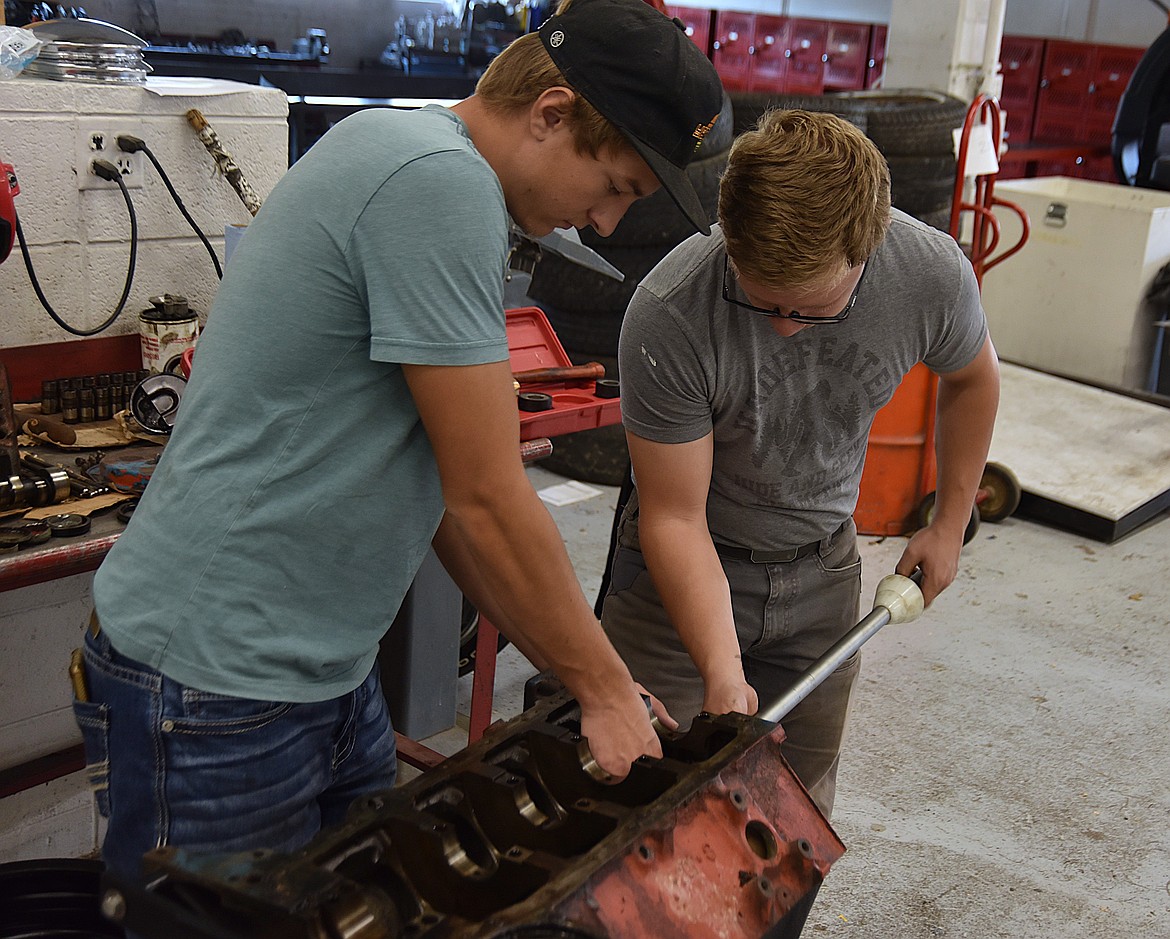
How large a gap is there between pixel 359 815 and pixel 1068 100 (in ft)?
22.1

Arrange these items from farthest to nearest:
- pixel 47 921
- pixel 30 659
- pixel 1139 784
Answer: pixel 1139 784, pixel 30 659, pixel 47 921

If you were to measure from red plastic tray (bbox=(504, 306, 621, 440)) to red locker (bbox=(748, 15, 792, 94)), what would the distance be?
4885mm

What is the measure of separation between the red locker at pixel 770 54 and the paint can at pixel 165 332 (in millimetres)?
5342

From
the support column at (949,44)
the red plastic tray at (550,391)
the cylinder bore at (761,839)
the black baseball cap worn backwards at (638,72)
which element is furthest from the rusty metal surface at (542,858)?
the support column at (949,44)

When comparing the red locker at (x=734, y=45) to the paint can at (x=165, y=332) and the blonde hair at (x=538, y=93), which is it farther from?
the blonde hair at (x=538, y=93)

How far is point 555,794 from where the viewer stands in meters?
1.12

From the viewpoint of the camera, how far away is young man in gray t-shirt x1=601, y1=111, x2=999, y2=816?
1.23 meters

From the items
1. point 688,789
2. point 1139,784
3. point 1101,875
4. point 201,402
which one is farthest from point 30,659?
point 1139,784

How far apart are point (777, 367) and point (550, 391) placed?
2.84 ft

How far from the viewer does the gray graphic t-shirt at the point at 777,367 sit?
138 centimetres

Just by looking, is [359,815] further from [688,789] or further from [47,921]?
[47,921]

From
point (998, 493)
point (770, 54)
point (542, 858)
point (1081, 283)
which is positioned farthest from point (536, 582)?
point (770, 54)

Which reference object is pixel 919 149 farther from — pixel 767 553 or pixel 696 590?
pixel 696 590

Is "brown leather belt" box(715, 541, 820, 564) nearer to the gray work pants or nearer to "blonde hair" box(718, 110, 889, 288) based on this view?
the gray work pants
